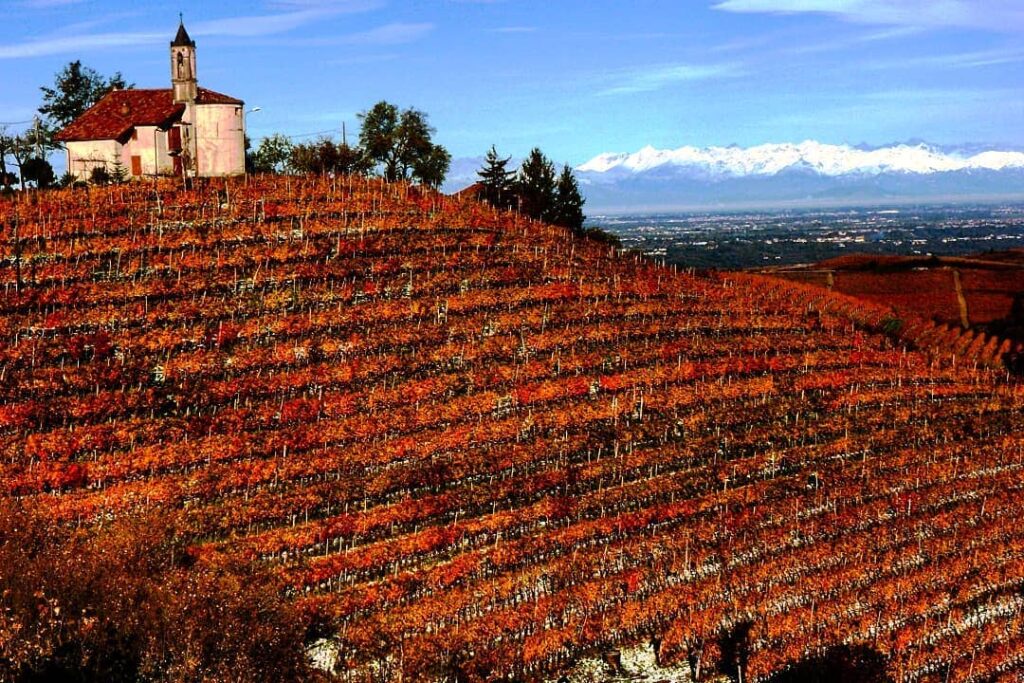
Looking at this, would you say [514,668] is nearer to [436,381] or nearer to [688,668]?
[688,668]

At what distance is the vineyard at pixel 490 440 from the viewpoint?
44.7 meters

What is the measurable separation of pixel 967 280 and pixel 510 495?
402 ft

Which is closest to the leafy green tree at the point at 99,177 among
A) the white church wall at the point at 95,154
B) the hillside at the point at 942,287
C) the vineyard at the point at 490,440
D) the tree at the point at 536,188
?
the white church wall at the point at 95,154

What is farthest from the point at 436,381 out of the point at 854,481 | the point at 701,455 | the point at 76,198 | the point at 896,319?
the point at 896,319

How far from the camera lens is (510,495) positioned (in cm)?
5425

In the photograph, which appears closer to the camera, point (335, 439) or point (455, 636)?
point (455, 636)

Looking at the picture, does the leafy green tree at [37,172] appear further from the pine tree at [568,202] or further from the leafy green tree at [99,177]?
the pine tree at [568,202]

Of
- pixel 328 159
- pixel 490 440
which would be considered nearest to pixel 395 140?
pixel 328 159

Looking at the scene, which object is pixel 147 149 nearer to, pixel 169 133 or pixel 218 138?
pixel 169 133

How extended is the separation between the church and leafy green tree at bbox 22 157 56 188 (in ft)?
6.88

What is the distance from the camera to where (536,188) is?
9981 cm

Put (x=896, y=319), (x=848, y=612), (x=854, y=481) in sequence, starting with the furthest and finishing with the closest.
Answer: (x=896, y=319)
(x=854, y=481)
(x=848, y=612)

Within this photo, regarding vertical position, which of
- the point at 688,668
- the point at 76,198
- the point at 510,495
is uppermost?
the point at 76,198

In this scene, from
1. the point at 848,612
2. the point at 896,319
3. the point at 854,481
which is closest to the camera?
the point at 848,612
